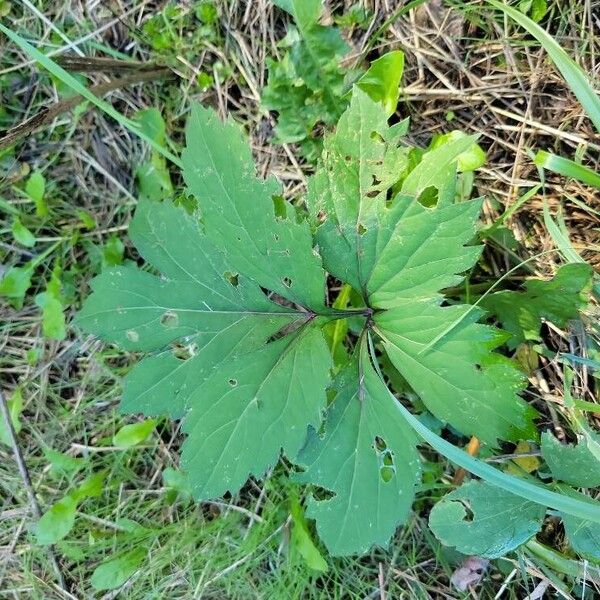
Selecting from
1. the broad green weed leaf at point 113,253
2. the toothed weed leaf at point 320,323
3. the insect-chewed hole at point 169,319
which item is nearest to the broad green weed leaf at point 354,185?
Result: the toothed weed leaf at point 320,323

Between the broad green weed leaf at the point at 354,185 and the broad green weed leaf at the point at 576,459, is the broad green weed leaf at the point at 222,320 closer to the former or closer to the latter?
the broad green weed leaf at the point at 354,185

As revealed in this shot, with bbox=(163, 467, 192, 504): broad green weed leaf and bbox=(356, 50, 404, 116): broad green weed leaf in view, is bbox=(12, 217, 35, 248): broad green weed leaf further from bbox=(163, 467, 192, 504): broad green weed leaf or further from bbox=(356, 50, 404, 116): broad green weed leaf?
bbox=(356, 50, 404, 116): broad green weed leaf

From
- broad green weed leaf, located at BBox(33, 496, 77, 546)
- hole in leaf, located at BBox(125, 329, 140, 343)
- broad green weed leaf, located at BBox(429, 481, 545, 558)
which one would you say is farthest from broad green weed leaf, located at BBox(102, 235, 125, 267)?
broad green weed leaf, located at BBox(429, 481, 545, 558)

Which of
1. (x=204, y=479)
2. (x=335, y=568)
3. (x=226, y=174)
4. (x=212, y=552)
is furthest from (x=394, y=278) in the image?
(x=212, y=552)

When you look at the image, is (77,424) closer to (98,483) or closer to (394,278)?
(98,483)

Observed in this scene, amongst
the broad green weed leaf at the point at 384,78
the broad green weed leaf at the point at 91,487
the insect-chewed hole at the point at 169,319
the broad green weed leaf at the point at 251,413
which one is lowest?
the broad green weed leaf at the point at 91,487

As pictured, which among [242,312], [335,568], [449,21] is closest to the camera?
[242,312]
